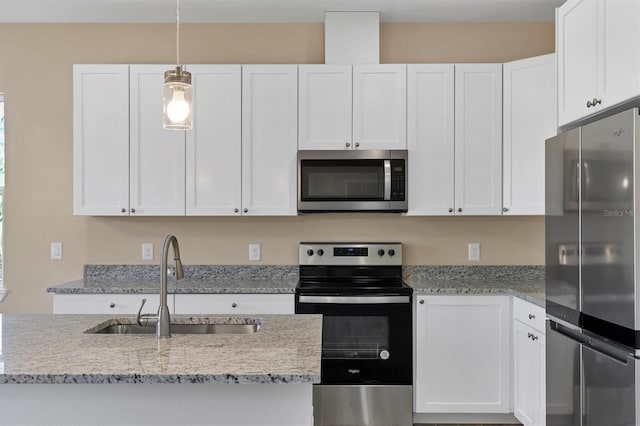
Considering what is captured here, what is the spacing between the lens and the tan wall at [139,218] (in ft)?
12.3

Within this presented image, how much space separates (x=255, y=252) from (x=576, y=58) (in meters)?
2.33

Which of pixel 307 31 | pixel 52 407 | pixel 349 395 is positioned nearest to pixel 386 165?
pixel 307 31

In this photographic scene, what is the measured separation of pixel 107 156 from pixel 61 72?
0.86m

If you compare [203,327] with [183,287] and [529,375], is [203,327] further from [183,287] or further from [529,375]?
[529,375]

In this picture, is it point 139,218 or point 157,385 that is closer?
point 157,385

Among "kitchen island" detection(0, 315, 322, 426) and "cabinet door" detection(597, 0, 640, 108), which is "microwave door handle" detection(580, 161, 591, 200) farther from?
"kitchen island" detection(0, 315, 322, 426)

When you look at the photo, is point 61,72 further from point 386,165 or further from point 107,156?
point 386,165

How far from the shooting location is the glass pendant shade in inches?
71.2

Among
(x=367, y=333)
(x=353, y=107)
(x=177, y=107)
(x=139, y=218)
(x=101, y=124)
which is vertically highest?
(x=353, y=107)

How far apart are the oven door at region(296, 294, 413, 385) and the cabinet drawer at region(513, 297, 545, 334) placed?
0.62 meters

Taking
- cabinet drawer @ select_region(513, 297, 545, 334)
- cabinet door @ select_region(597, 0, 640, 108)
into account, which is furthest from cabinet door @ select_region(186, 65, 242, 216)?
cabinet door @ select_region(597, 0, 640, 108)

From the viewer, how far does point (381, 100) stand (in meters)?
3.43

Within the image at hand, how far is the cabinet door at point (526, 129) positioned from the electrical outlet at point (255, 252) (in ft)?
5.50

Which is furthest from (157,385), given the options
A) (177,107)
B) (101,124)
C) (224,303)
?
(101,124)
